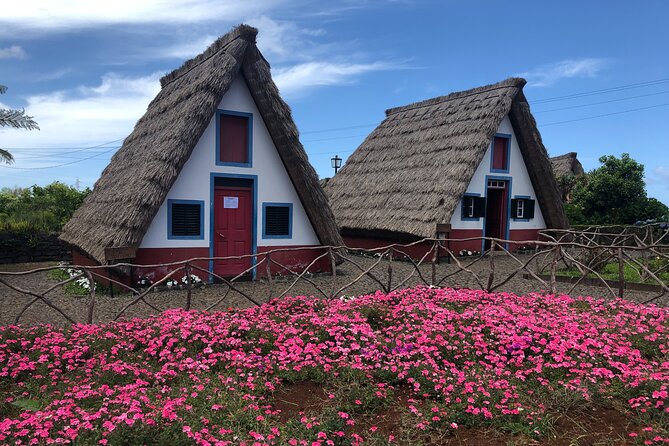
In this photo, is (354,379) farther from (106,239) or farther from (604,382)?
(106,239)

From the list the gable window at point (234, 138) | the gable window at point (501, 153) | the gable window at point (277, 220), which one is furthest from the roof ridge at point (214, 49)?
the gable window at point (501, 153)

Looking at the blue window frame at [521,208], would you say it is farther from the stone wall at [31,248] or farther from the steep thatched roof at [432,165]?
the stone wall at [31,248]

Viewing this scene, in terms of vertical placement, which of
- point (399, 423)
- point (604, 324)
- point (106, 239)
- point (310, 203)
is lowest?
point (399, 423)

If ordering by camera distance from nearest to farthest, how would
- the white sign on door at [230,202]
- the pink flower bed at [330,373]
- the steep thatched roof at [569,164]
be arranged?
the pink flower bed at [330,373] → the white sign on door at [230,202] → the steep thatched roof at [569,164]

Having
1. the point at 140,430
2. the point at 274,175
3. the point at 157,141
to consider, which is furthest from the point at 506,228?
the point at 140,430

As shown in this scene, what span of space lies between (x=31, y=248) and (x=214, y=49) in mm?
9620

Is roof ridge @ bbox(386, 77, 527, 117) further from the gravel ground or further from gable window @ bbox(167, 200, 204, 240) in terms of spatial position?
gable window @ bbox(167, 200, 204, 240)

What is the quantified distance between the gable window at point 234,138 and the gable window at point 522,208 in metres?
10.3

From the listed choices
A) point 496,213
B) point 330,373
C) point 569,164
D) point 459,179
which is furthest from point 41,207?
point 569,164

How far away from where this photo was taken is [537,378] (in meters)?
4.53

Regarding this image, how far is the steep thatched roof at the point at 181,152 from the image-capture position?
9555 millimetres

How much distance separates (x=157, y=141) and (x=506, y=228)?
12035mm

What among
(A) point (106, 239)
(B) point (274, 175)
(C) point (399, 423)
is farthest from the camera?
(B) point (274, 175)

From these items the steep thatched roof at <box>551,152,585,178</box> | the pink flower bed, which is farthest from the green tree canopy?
the steep thatched roof at <box>551,152,585,178</box>
